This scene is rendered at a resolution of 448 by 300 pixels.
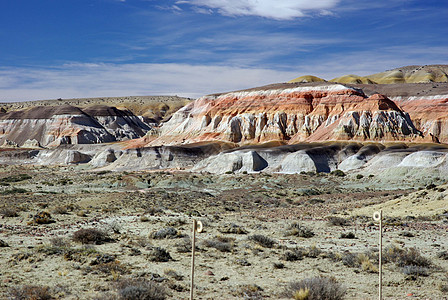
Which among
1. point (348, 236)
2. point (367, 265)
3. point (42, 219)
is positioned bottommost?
point (42, 219)

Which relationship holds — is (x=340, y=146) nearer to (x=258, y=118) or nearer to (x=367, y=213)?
(x=258, y=118)

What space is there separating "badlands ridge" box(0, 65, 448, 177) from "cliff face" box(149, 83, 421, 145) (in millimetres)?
223

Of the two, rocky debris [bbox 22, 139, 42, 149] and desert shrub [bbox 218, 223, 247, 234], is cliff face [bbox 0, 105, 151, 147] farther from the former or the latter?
desert shrub [bbox 218, 223, 247, 234]

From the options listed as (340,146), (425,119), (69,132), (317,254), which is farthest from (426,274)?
(69,132)

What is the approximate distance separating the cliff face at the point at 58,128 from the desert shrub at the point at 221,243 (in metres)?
116

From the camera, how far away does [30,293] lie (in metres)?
9.75

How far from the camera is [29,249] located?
14.8 meters

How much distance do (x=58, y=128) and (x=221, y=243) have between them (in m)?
128

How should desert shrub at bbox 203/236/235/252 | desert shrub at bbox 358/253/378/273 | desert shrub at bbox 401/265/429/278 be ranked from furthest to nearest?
desert shrub at bbox 203/236/235/252 → desert shrub at bbox 358/253/378/273 → desert shrub at bbox 401/265/429/278

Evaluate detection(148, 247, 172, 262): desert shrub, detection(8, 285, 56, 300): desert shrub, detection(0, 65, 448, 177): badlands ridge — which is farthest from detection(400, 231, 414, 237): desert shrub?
detection(0, 65, 448, 177): badlands ridge

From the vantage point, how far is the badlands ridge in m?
66.0

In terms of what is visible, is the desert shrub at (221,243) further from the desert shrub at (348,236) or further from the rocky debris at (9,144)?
the rocky debris at (9,144)

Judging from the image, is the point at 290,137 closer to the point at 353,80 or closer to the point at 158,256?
the point at 158,256

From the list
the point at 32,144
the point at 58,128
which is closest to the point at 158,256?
the point at 32,144
